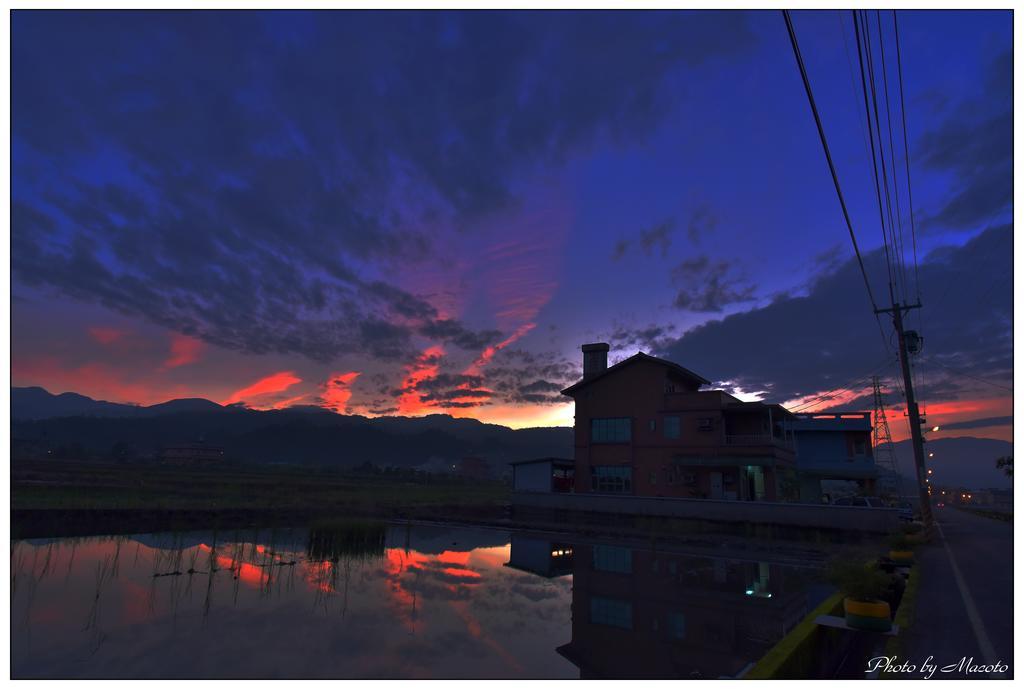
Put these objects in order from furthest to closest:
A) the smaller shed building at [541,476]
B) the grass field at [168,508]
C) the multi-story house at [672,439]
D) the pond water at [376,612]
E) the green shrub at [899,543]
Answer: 1. the smaller shed building at [541,476]
2. the multi-story house at [672,439]
3. the grass field at [168,508]
4. the green shrub at [899,543]
5. the pond water at [376,612]

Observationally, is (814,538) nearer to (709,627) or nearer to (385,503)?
(709,627)

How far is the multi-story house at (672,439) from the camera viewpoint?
37719mm

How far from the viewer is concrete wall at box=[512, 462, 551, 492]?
43625 millimetres

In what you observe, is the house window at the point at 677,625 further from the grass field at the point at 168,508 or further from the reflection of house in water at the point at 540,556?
the grass field at the point at 168,508

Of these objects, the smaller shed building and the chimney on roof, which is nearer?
the smaller shed building

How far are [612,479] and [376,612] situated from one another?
3107cm

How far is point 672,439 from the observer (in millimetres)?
39562

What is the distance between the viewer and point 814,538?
2836 cm

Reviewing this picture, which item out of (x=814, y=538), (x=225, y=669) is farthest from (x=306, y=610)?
(x=814, y=538)

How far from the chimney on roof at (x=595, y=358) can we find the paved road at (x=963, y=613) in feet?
99.7

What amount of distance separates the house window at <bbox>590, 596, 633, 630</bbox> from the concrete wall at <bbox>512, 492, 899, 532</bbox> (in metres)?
19.8

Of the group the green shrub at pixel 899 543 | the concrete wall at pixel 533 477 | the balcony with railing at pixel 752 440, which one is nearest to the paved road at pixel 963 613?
the green shrub at pixel 899 543

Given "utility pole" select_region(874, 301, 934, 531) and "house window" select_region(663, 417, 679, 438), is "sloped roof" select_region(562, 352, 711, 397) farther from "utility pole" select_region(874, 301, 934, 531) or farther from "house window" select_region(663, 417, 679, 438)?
"utility pole" select_region(874, 301, 934, 531)

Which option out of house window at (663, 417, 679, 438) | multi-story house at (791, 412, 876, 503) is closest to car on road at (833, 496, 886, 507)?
house window at (663, 417, 679, 438)
